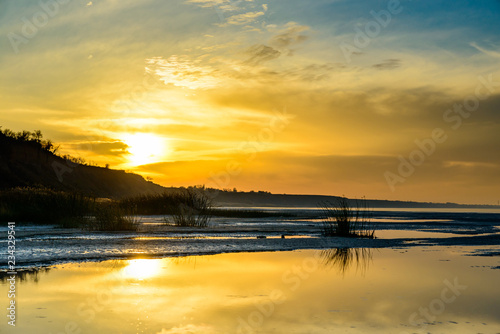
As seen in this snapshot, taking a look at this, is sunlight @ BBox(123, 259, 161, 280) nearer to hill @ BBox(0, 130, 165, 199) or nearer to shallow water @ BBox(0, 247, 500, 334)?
shallow water @ BBox(0, 247, 500, 334)

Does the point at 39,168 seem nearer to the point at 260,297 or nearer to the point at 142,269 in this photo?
the point at 142,269

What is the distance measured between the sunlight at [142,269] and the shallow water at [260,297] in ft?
0.07

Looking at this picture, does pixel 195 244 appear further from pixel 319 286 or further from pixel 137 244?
pixel 319 286

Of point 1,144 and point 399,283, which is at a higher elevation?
point 1,144

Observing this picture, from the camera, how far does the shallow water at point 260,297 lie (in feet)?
22.6

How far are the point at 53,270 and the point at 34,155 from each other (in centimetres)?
5879

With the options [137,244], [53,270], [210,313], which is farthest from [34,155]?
[210,313]

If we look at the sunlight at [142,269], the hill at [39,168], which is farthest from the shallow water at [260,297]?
the hill at [39,168]

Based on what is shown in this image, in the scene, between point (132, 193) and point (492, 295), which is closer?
point (492, 295)

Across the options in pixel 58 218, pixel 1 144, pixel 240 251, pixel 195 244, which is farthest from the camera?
pixel 1 144

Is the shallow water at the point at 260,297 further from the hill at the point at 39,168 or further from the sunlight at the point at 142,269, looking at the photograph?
the hill at the point at 39,168

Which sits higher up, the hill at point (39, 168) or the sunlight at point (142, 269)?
the hill at point (39, 168)

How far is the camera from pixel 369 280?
10641 mm

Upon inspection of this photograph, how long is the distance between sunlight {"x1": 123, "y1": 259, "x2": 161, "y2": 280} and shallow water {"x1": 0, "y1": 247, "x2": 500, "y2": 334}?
21 millimetres
